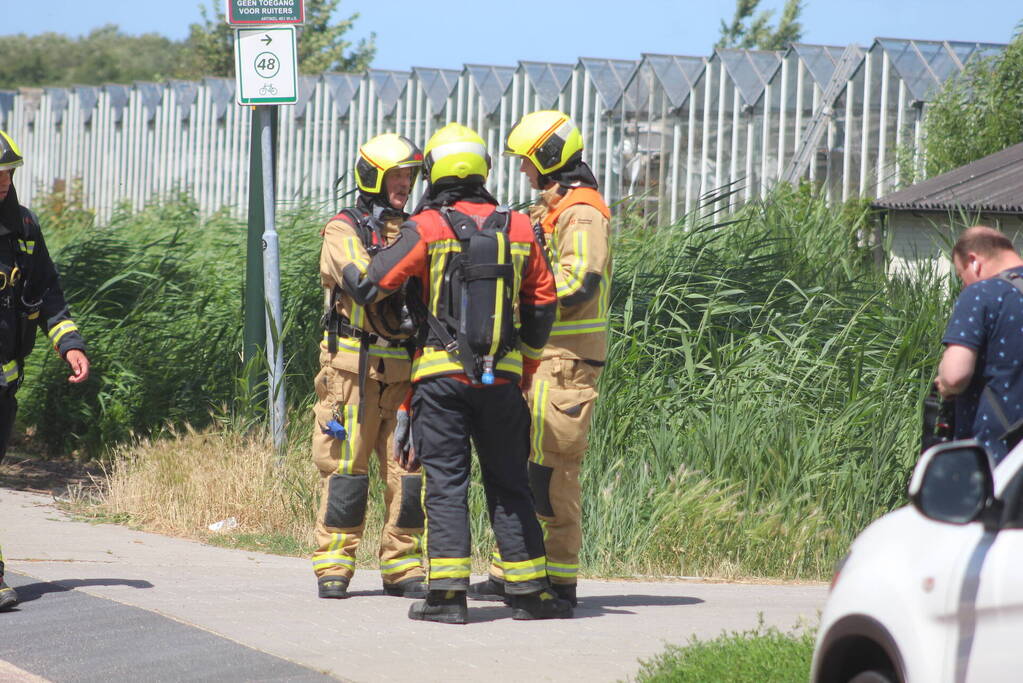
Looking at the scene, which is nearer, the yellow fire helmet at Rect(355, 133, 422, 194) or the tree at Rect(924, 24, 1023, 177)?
the yellow fire helmet at Rect(355, 133, 422, 194)

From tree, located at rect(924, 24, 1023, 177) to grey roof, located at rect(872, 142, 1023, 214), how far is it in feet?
1.42

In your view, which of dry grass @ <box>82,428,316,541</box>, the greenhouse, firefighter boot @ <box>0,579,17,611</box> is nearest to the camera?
firefighter boot @ <box>0,579,17,611</box>

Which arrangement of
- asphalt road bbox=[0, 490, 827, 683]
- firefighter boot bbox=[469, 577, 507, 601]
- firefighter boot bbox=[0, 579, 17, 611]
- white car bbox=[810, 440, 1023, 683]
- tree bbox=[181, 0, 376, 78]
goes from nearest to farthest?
white car bbox=[810, 440, 1023, 683] → asphalt road bbox=[0, 490, 827, 683] → firefighter boot bbox=[0, 579, 17, 611] → firefighter boot bbox=[469, 577, 507, 601] → tree bbox=[181, 0, 376, 78]

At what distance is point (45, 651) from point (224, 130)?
24644mm


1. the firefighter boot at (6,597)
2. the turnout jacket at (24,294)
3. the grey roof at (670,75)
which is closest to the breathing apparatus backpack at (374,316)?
the turnout jacket at (24,294)

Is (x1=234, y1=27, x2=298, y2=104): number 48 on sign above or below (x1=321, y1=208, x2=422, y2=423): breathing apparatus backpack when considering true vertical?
above

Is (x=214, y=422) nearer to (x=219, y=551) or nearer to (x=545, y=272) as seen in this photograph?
(x=219, y=551)

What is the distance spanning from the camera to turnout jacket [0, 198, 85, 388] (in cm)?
588

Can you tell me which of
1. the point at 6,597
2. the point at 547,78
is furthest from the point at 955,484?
the point at 547,78

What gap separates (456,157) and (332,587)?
1.93 m

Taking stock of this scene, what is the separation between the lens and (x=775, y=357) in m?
8.77

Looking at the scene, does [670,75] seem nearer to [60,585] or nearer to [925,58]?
[925,58]

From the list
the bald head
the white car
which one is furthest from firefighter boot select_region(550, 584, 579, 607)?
the white car

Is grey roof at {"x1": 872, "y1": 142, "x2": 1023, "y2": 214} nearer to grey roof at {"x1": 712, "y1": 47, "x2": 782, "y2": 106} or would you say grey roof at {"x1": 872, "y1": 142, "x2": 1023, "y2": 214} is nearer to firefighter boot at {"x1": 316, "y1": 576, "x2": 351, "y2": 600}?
grey roof at {"x1": 712, "y1": 47, "x2": 782, "y2": 106}
